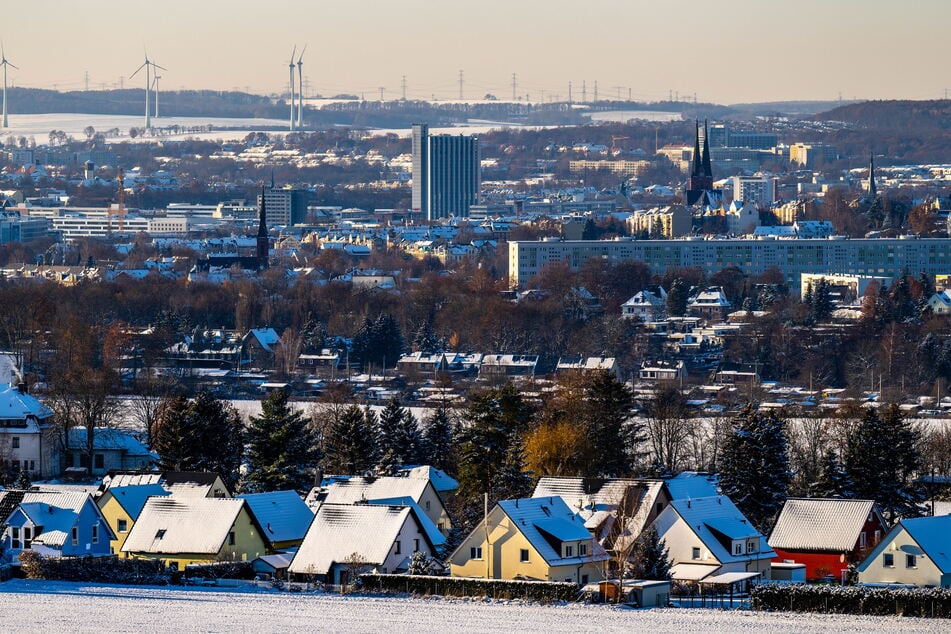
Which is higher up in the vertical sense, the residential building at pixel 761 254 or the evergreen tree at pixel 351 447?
the evergreen tree at pixel 351 447

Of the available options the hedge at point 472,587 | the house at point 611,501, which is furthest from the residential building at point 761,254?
the hedge at point 472,587

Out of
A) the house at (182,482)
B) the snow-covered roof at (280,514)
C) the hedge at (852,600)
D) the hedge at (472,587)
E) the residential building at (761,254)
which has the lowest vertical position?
the residential building at (761,254)

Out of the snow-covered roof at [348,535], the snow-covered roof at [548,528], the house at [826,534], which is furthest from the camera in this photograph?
the house at [826,534]

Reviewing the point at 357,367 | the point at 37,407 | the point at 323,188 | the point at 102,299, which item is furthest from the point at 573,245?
the point at 323,188

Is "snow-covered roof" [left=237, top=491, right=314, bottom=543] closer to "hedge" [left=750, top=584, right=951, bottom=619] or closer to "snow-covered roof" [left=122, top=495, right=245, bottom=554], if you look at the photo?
"snow-covered roof" [left=122, top=495, right=245, bottom=554]

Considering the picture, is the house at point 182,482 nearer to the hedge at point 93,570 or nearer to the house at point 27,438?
the hedge at point 93,570

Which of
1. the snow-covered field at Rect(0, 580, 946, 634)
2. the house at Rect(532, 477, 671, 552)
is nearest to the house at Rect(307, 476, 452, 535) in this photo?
the house at Rect(532, 477, 671, 552)

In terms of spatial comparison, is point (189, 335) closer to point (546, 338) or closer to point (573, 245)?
point (546, 338)

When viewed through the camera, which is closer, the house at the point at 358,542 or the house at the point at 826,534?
the house at the point at 358,542

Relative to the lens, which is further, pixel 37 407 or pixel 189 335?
pixel 189 335
